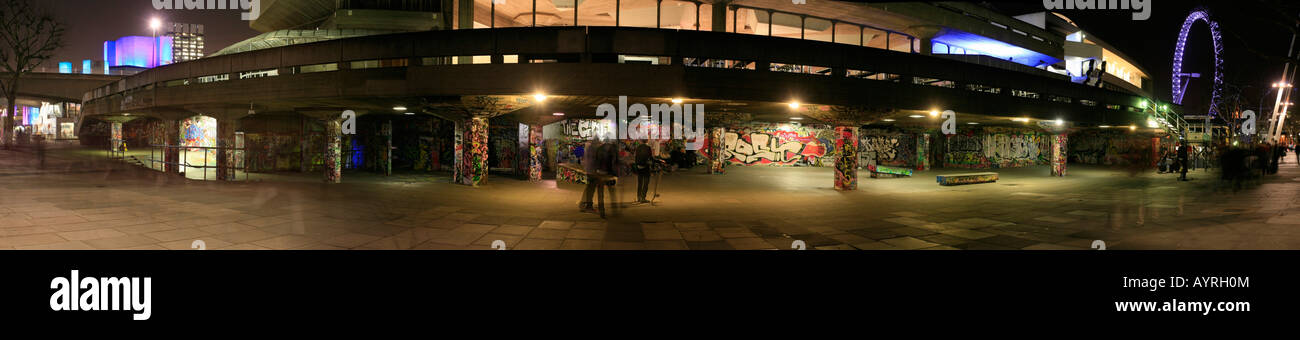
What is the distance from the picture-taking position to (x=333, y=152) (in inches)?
696

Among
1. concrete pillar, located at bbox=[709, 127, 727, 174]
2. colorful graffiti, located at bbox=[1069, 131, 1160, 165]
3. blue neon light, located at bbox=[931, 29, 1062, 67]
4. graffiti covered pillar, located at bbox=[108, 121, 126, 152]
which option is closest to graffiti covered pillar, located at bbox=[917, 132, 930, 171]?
blue neon light, located at bbox=[931, 29, 1062, 67]

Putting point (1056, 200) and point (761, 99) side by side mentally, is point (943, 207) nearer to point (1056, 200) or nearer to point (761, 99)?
point (1056, 200)

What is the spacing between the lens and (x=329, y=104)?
16.1 m

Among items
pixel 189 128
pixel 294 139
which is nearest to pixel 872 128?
pixel 294 139

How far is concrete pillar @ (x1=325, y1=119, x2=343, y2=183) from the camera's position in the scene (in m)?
17.5

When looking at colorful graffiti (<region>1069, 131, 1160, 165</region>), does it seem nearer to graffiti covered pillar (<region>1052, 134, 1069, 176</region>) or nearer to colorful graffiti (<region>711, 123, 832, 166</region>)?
graffiti covered pillar (<region>1052, 134, 1069, 176</region>)

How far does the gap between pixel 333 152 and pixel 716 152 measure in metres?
15.8

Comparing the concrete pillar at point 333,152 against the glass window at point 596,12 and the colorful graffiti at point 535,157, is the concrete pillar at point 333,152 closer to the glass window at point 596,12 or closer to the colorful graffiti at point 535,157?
the colorful graffiti at point 535,157

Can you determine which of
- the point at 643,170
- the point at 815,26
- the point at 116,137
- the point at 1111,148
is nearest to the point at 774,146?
the point at 815,26

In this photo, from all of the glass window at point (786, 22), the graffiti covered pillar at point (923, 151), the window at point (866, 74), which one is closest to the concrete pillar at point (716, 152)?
the glass window at point (786, 22)

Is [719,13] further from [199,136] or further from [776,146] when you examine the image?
[199,136]

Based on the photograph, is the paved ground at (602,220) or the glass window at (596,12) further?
the glass window at (596,12)

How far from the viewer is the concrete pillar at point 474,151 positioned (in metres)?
16.7

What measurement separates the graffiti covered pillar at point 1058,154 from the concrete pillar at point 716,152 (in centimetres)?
1473
